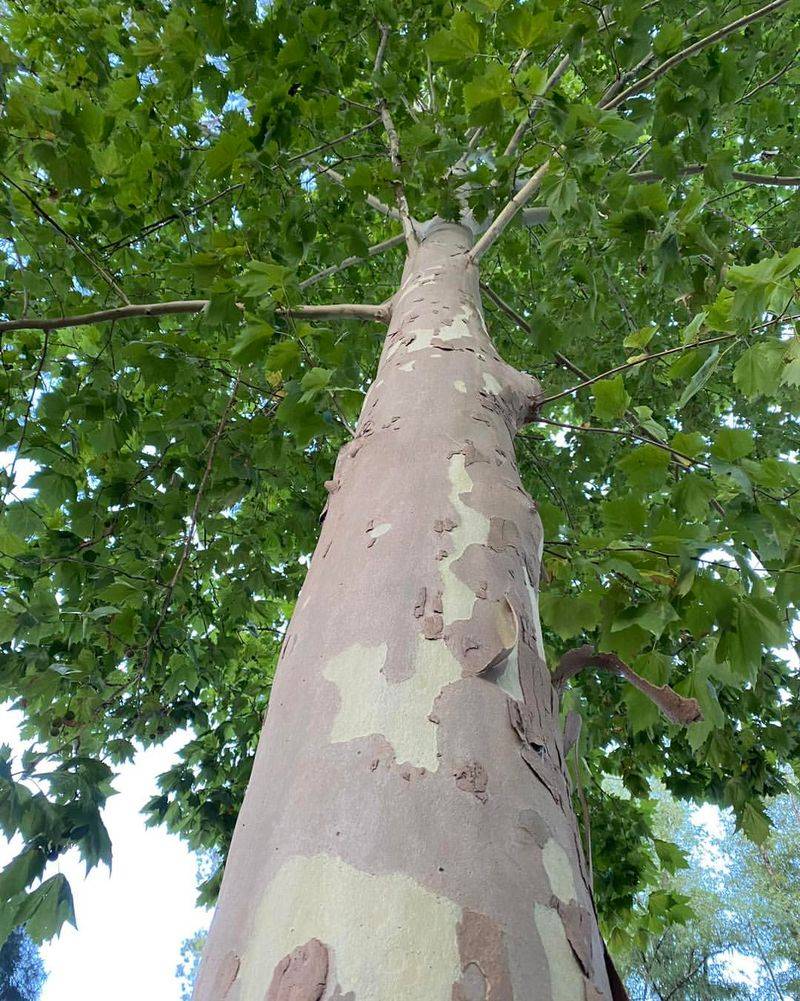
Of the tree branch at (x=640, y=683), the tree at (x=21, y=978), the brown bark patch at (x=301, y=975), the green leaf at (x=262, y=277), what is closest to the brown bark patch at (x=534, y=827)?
the brown bark patch at (x=301, y=975)

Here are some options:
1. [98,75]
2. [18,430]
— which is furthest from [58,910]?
[98,75]

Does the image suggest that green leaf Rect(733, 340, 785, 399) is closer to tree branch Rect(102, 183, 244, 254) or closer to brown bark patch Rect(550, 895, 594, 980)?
brown bark patch Rect(550, 895, 594, 980)

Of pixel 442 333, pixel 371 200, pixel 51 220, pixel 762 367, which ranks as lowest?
pixel 762 367

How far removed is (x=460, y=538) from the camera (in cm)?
101

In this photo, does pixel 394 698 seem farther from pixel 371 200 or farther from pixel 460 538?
pixel 371 200

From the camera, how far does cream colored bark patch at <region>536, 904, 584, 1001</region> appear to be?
0.56 metres

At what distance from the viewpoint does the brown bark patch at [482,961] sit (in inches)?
20.1

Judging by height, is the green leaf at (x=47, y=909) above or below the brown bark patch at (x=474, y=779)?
below

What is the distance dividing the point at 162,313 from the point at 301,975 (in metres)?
2.12

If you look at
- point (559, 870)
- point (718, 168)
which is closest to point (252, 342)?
point (559, 870)

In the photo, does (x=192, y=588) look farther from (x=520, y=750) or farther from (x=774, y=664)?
(x=774, y=664)

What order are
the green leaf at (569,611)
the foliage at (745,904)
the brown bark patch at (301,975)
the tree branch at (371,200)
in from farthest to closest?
the foliage at (745,904), the tree branch at (371,200), the green leaf at (569,611), the brown bark patch at (301,975)

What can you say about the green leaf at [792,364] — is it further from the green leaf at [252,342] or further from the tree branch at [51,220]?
the tree branch at [51,220]

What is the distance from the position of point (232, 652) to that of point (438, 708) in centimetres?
294
